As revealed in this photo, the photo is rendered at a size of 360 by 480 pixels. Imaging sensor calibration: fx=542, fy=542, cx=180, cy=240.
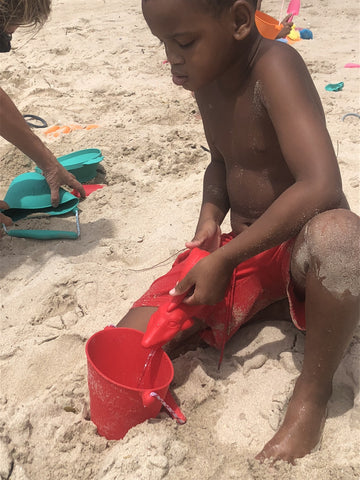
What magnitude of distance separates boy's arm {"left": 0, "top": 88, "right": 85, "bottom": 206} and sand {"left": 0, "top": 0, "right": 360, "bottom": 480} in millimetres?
244

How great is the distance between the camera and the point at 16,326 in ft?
6.71

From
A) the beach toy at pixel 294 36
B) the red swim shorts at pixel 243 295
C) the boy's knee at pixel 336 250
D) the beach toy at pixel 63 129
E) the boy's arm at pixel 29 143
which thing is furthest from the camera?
the beach toy at pixel 294 36

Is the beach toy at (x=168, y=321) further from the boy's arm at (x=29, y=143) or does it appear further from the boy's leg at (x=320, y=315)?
the boy's arm at (x=29, y=143)

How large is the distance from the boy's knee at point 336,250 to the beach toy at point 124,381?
0.50 metres

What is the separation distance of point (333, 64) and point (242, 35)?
3388mm

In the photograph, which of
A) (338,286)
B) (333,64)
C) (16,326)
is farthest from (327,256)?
(333,64)

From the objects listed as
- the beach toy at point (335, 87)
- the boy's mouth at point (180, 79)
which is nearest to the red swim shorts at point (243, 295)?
the boy's mouth at point (180, 79)

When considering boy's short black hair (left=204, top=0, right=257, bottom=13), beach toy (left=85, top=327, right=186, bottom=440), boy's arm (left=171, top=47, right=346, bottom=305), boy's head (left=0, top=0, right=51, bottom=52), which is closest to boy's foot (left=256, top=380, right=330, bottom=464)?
beach toy (left=85, top=327, right=186, bottom=440)

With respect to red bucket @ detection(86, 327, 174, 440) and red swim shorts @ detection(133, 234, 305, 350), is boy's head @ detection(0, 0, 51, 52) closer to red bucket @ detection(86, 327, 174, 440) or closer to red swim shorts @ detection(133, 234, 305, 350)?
red swim shorts @ detection(133, 234, 305, 350)

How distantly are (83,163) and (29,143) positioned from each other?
506 mm

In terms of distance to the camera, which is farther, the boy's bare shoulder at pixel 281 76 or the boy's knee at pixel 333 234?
the boy's bare shoulder at pixel 281 76

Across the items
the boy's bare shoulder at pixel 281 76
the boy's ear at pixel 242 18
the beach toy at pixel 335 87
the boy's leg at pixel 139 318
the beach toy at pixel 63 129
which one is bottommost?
the beach toy at pixel 335 87

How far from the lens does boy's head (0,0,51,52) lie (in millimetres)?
2281

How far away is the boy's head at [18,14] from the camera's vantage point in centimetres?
228
